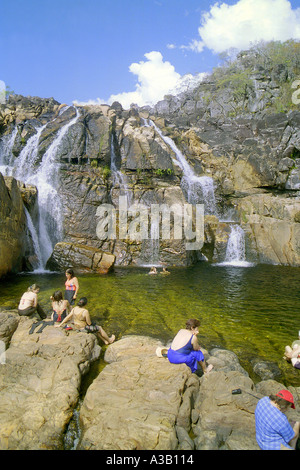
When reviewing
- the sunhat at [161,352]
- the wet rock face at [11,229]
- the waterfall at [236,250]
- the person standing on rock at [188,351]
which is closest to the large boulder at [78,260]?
the wet rock face at [11,229]

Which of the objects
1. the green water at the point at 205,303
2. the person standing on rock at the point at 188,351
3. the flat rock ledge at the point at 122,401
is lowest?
the green water at the point at 205,303

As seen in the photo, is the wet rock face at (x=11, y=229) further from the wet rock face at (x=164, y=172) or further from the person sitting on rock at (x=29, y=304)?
the person sitting on rock at (x=29, y=304)

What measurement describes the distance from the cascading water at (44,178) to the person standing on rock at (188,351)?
14826 millimetres

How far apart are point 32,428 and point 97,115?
25917mm

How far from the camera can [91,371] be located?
628cm

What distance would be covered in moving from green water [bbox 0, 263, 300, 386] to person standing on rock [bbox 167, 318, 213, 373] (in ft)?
5.57

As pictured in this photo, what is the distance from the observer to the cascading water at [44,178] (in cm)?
2005

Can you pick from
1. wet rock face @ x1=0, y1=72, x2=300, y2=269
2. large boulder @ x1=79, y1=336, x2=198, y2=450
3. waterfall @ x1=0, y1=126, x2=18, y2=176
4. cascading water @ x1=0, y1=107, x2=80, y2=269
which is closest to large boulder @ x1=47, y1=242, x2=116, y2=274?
wet rock face @ x1=0, y1=72, x2=300, y2=269

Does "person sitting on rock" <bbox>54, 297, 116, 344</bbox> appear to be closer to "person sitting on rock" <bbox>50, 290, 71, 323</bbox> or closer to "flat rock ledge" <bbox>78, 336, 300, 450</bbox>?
"person sitting on rock" <bbox>50, 290, 71, 323</bbox>

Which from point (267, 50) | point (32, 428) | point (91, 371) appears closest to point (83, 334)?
point (91, 371)

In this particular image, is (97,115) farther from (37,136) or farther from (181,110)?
(181,110)

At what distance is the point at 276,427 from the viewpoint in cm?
368

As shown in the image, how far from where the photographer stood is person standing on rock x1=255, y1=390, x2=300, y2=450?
144 inches

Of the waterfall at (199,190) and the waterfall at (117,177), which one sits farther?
the waterfall at (199,190)
